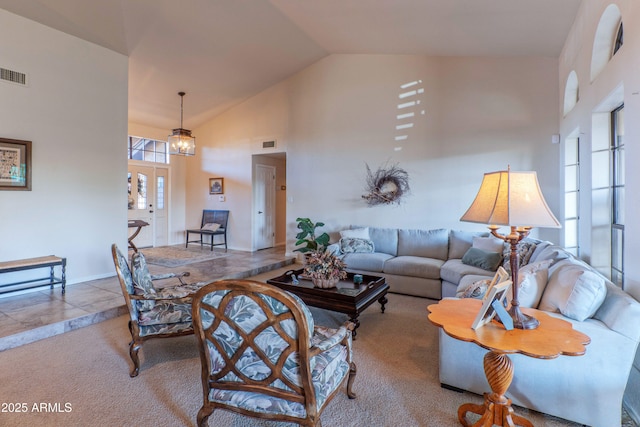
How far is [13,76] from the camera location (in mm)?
3725

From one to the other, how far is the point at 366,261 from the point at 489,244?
5.29 feet

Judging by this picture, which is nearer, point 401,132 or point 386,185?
point 401,132

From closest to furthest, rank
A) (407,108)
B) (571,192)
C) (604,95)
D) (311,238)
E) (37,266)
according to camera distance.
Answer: (604,95) < (37,266) < (571,192) < (407,108) < (311,238)

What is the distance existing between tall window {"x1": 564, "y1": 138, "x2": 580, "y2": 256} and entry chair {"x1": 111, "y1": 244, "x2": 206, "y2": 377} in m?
4.49

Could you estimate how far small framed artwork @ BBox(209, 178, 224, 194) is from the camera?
7473 mm

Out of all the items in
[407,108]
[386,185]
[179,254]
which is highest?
[407,108]

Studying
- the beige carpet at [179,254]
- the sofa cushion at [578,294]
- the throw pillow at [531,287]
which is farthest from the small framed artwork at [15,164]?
the sofa cushion at [578,294]

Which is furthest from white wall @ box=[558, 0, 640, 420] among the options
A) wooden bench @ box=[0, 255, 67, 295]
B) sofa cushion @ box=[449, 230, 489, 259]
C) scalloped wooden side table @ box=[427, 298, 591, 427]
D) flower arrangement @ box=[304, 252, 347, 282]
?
wooden bench @ box=[0, 255, 67, 295]

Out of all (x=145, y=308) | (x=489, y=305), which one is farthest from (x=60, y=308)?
(x=489, y=305)

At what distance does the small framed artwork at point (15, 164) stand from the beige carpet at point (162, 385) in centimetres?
208

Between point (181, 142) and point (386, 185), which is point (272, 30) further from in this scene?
point (386, 185)

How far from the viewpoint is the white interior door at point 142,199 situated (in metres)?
7.20

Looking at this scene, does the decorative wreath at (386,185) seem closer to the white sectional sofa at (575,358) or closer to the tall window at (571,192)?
the tall window at (571,192)

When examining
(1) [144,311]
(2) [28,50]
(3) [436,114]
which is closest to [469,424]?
(1) [144,311]
